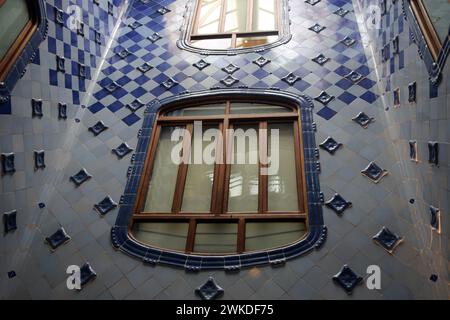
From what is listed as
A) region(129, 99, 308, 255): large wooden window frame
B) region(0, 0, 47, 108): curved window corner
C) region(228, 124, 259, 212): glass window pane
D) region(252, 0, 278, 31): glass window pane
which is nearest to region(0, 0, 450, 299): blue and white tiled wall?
region(0, 0, 47, 108): curved window corner

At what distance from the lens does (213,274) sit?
3.23 m

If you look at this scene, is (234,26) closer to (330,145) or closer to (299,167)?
(330,145)

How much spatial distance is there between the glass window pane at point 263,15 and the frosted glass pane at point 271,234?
3486 millimetres

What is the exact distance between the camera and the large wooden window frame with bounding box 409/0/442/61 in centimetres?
326

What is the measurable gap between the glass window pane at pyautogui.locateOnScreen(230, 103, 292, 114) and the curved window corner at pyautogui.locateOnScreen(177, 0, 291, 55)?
1.10m

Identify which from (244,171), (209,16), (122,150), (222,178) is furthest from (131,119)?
(209,16)

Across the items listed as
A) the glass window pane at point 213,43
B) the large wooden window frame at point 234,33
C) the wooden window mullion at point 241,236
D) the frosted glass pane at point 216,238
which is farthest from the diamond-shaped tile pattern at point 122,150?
the large wooden window frame at point 234,33

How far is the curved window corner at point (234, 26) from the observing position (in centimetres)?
554

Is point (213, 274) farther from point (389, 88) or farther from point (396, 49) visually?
point (396, 49)

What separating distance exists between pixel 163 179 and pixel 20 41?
215cm

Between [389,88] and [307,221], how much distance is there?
6.48 feet

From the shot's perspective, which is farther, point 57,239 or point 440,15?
point 57,239

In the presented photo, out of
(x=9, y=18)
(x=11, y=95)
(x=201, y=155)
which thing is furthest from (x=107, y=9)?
(x=201, y=155)

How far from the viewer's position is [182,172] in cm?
412
